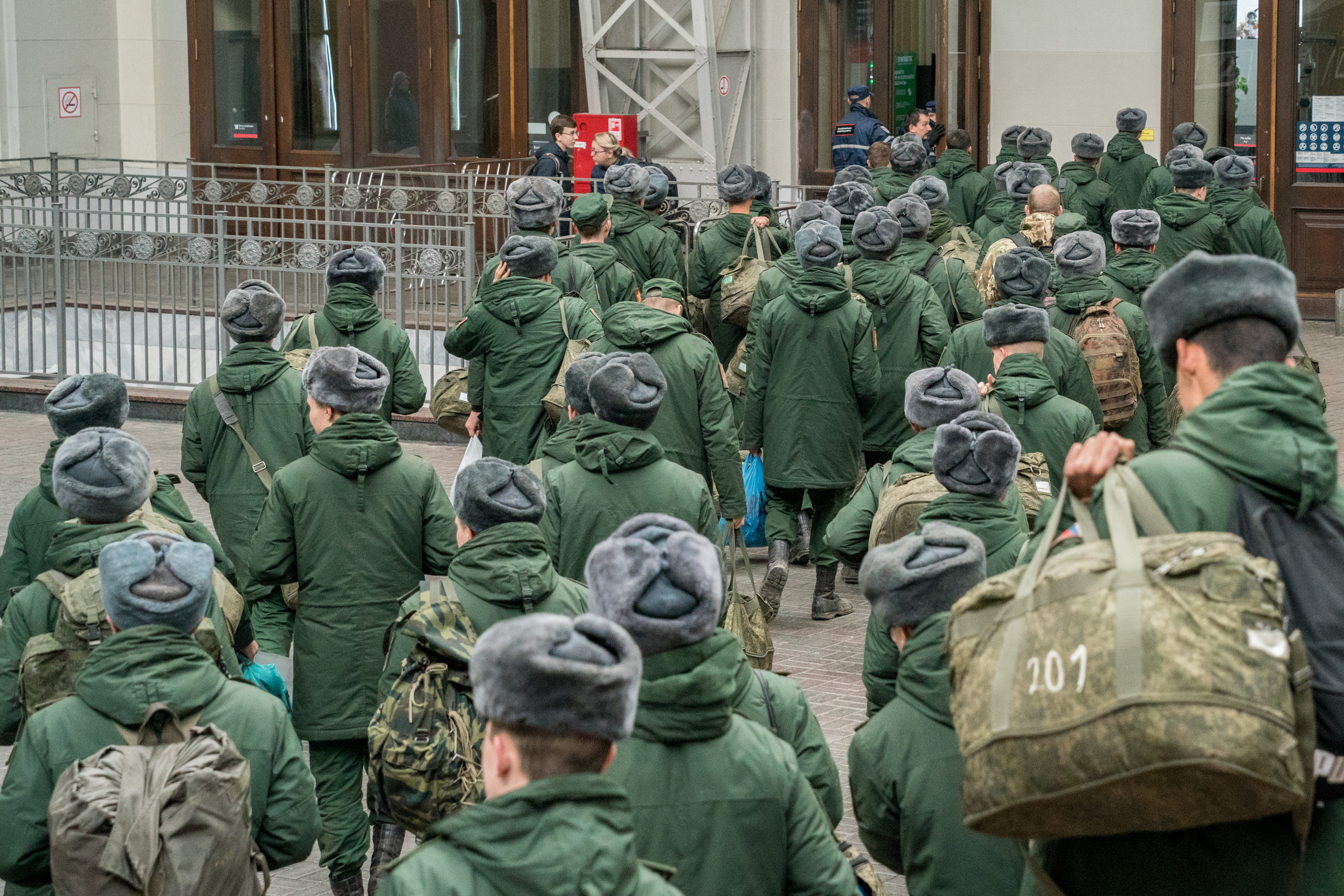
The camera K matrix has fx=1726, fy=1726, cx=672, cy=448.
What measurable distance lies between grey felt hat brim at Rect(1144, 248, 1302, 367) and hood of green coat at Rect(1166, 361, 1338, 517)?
11 centimetres

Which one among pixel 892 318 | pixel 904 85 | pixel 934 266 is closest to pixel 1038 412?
pixel 892 318

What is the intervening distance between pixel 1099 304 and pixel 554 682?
6.52 metres

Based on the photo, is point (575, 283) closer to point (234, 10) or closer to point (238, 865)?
point (238, 865)

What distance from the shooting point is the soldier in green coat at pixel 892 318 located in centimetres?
930

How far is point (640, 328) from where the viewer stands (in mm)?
7691

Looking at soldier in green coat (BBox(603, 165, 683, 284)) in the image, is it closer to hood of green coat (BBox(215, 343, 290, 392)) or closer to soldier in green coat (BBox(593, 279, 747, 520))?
soldier in green coat (BBox(593, 279, 747, 520))

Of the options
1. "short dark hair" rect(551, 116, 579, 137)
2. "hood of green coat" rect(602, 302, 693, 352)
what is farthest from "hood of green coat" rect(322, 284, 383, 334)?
"short dark hair" rect(551, 116, 579, 137)

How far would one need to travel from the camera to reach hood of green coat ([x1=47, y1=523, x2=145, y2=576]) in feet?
15.1

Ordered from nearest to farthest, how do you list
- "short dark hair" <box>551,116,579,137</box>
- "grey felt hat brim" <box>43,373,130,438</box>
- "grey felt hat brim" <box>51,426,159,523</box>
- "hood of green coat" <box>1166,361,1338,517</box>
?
"hood of green coat" <box>1166,361,1338,517</box> < "grey felt hat brim" <box>51,426,159,523</box> < "grey felt hat brim" <box>43,373,130,438</box> < "short dark hair" <box>551,116,579,137</box>

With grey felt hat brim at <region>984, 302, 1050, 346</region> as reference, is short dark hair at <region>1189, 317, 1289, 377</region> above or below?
above

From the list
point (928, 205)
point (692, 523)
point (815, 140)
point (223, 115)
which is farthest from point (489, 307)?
point (223, 115)

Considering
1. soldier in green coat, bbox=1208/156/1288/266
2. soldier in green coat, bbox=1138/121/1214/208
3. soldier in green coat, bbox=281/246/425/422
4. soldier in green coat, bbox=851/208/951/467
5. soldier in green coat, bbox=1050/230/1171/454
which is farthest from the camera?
soldier in green coat, bbox=1138/121/1214/208

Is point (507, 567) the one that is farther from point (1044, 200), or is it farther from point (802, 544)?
point (1044, 200)

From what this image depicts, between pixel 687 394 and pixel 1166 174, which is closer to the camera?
pixel 687 394
